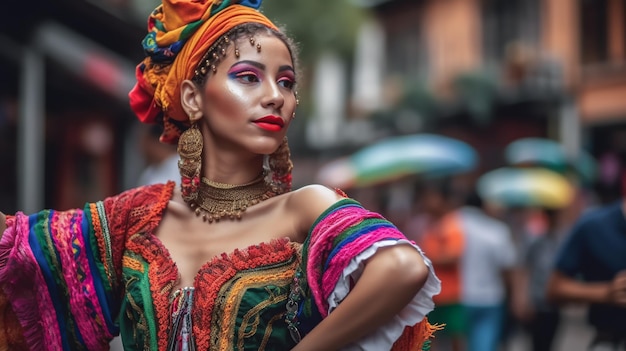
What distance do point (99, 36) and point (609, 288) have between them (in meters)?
7.71

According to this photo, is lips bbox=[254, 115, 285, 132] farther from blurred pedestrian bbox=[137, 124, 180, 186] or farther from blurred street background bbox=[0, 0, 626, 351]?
blurred pedestrian bbox=[137, 124, 180, 186]

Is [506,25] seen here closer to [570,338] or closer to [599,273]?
[570,338]

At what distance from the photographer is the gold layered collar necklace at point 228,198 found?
232cm

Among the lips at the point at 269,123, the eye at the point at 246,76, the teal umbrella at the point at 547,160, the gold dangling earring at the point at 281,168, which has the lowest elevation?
the teal umbrella at the point at 547,160

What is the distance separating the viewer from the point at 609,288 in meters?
3.68

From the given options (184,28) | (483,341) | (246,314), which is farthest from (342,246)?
(483,341)

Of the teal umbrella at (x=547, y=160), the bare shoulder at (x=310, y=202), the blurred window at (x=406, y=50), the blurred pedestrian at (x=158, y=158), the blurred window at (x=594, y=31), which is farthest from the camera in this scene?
the blurred window at (x=406, y=50)

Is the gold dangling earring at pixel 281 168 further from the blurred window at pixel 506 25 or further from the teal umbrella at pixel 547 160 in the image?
the blurred window at pixel 506 25

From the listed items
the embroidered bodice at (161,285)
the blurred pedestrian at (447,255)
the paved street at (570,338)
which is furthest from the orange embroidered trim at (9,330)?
the paved street at (570,338)

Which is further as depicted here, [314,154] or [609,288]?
[314,154]

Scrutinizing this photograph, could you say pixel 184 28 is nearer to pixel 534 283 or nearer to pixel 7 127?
pixel 534 283

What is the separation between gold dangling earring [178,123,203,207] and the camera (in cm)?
235

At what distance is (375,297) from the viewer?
1904mm

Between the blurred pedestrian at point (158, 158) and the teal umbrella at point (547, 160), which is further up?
the blurred pedestrian at point (158, 158)
